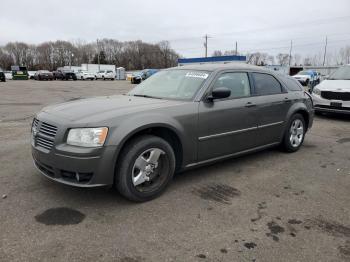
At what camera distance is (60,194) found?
3.87 metres

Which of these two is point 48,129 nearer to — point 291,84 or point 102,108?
point 102,108

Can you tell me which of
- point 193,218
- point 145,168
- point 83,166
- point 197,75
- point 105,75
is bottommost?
point 193,218

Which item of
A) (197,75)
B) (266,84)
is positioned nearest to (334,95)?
(266,84)

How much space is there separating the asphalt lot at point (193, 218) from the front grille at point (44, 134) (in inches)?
25.5

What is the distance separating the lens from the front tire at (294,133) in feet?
18.9

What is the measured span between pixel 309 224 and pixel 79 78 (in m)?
54.0

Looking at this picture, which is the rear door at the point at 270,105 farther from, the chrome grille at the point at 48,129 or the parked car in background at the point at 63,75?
the parked car in background at the point at 63,75

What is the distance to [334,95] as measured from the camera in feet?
31.6

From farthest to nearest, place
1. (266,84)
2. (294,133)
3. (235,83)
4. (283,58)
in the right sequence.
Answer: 1. (283,58)
2. (294,133)
3. (266,84)
4. (235,83)

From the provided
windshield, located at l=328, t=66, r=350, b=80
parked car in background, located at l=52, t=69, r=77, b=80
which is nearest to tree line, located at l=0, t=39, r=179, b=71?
parked car in background, located at l=52, t=69, r=77, b=80

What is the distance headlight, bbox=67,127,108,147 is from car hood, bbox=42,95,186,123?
12 centimetres

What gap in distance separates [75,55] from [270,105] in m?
112

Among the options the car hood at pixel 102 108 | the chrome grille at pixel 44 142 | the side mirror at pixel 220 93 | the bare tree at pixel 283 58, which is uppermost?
the bare tree at pixel 283 58

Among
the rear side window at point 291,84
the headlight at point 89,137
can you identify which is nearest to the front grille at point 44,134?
the headlight at point 89,137
